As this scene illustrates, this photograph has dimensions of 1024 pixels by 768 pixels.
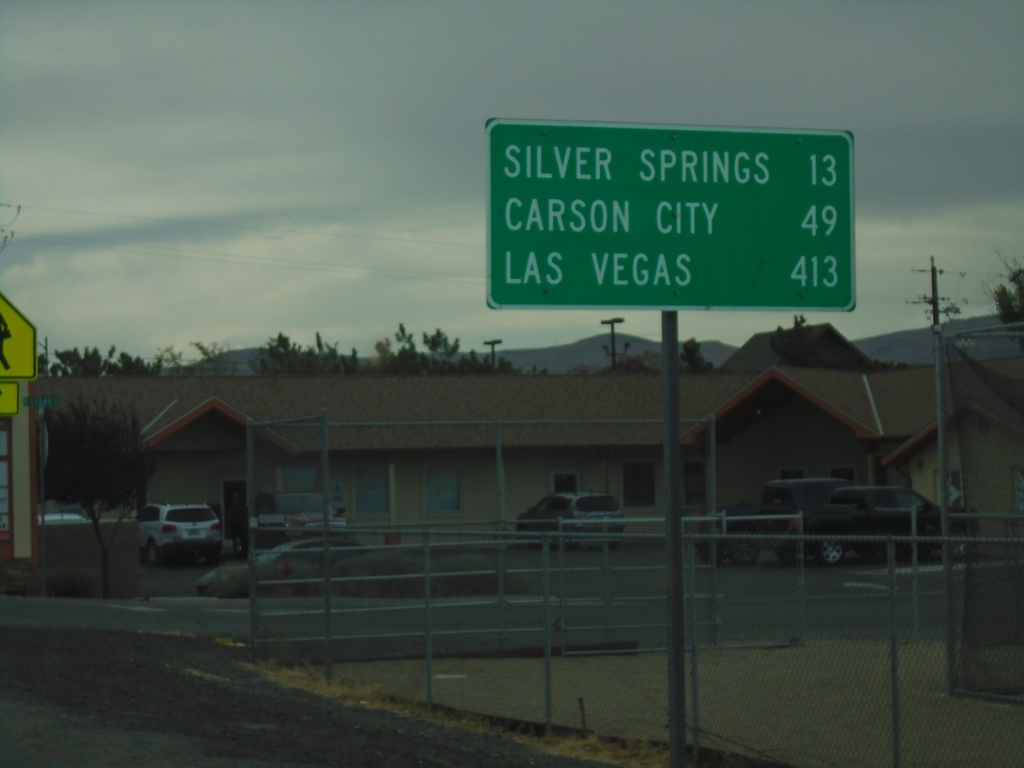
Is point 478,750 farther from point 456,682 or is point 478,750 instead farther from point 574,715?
point 456,682

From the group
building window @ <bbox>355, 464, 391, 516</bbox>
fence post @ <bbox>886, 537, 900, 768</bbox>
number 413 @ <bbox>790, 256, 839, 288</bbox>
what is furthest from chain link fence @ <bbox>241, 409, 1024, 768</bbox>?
building window @ <bbox>355, 464, 391, 516</bbox>

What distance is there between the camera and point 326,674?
13648 mm

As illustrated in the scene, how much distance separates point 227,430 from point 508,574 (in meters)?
26.5

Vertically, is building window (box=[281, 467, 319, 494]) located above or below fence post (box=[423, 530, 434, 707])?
above

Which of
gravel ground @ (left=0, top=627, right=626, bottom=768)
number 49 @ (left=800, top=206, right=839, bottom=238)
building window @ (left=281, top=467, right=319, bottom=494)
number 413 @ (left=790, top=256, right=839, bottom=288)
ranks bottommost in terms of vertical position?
gravel ground @ (left=0, top=627, right=626, bottom=768)

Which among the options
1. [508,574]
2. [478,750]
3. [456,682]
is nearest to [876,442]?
[508,574]

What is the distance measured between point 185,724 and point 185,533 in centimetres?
2770

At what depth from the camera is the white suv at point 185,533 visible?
120 ft

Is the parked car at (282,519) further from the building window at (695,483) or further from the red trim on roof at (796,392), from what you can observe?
the red trim on roof at (796,392)

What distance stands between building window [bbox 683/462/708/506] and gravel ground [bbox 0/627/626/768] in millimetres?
18358

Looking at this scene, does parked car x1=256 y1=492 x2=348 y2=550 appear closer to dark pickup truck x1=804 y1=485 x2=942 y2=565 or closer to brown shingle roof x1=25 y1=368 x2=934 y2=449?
dark pickup truck x1=804 y1=485 x2=942 y2=565

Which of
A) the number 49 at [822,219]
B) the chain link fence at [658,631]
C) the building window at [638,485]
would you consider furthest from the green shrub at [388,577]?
the building window at [638,485]

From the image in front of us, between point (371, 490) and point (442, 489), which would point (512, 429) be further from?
point (371, 490)

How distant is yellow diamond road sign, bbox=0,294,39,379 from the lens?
1164 cm
